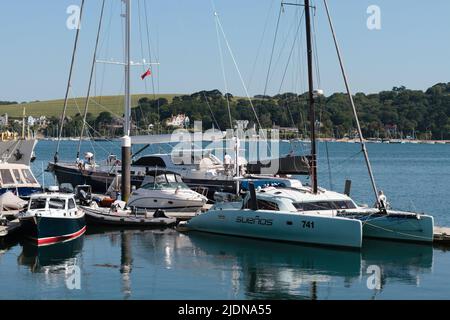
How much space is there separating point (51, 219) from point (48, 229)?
395mm

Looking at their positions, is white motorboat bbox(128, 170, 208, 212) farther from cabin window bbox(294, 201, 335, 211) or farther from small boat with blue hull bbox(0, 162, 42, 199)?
cabin window bbox(294, 201, 335, 211)

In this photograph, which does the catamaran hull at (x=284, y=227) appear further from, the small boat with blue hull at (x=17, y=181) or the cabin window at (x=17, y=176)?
the cabin window at (x=17, y=176)

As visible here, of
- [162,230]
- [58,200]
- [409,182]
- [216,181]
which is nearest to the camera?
[58,200]

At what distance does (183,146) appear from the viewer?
53031 millimetres

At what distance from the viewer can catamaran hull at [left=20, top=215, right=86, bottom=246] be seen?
31578mm

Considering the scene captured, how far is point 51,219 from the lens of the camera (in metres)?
31.8

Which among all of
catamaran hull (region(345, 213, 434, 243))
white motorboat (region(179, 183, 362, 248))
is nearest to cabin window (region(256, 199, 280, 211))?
white motorboat (region(179, 183, 362, 248))

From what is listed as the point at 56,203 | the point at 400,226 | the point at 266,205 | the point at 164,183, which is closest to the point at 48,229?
the point at 56,203

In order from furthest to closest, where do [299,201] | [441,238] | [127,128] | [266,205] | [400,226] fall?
[127,128] < [266,205] < [441,238] < [299,201] < [400,226]

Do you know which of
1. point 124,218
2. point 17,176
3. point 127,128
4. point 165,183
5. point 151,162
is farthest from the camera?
point 151,162
